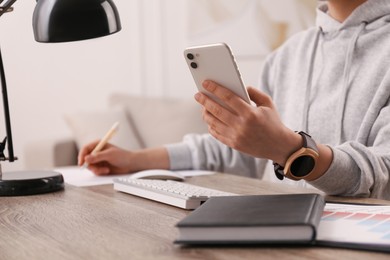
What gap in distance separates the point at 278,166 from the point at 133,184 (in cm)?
31

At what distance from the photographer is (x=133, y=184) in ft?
4.15

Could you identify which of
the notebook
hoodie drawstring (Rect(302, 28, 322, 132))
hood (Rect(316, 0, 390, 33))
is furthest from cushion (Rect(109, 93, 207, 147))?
the notebook

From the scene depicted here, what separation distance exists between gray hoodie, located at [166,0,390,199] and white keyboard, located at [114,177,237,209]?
216mm

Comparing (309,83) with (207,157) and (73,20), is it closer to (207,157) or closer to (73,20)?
(207,157)

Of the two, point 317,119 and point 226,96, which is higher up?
point 226,96

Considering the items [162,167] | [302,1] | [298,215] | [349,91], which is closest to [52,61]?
[302,1]

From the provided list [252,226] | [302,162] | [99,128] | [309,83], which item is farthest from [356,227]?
[99,128]

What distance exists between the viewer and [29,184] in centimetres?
131

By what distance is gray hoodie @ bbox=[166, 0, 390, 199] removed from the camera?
1.21 m

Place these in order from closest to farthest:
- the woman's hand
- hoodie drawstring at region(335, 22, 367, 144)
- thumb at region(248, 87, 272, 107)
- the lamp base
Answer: the woman's hand → thumb at region(248, 87, 272, 107) → the lamp base → hoodie drawstring at region(335, 22, 367, 144)

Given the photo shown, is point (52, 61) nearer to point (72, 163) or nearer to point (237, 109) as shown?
point (72, 163)

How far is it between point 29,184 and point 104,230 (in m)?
0.42

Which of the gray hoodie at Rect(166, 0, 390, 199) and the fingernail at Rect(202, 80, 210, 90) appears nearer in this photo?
the fingernail at Rect(202, 80, 210, 90)

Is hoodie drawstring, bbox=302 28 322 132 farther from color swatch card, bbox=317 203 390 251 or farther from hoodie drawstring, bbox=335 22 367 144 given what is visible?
color swatch card, bbox=317 203 390 251
